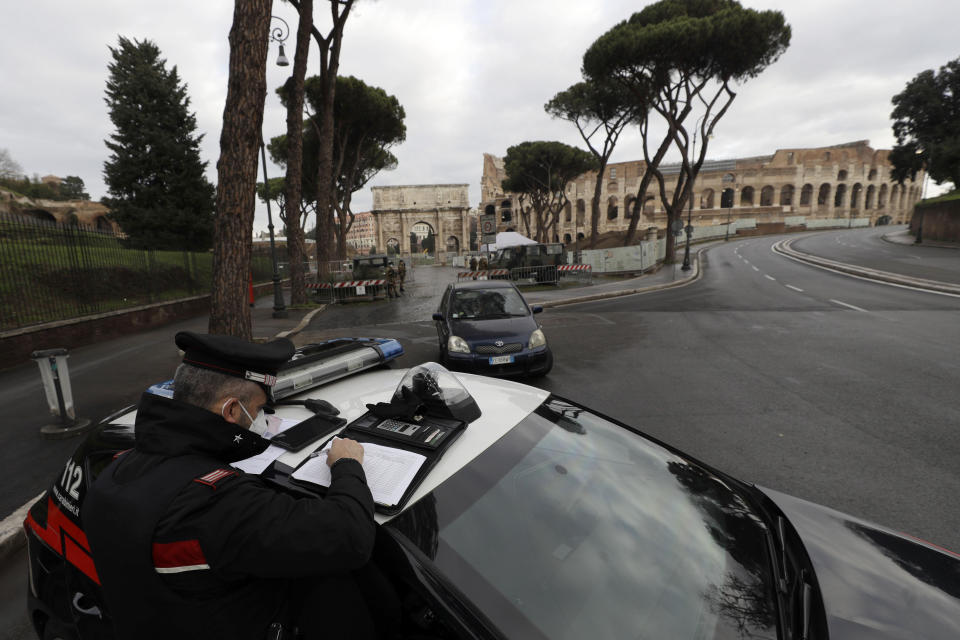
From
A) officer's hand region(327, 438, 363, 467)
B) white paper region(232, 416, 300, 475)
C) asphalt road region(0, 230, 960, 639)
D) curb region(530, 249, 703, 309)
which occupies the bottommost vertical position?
curb region(530, 249, 703, 309)

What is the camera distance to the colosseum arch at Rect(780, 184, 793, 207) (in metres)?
70.6

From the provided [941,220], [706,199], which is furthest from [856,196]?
[941,220]

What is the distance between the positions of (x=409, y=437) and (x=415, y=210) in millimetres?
65481

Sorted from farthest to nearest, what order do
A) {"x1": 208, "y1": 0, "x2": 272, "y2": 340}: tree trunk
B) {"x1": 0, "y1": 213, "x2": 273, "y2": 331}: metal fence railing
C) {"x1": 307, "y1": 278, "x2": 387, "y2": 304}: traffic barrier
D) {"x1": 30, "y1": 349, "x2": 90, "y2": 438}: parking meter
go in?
{"x1": 307, "y1": 278, "x2": 387, "y2": 304}: traffic barrier, {"x1": 0, "y1": 213, "x2": 273, "y2": 331}: metal fence railing, {"x1": 208, "y1": 0, "x2": 272, "y2": 340}: tree trunk, {"x1": 30, "y1": 349, "x2": 90, "y2": 438}: parking meter

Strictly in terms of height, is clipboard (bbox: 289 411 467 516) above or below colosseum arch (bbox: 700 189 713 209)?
below

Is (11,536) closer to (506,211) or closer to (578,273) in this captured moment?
(578,273)

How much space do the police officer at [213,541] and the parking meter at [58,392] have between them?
4.71 metres

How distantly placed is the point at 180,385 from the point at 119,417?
0.94 metres

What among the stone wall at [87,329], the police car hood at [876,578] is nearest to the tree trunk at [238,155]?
the stone wall at [87,329]

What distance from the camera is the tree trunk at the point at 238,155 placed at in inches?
261

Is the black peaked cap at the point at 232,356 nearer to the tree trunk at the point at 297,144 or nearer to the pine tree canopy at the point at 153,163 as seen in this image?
the tree trunk at the point at 297,144

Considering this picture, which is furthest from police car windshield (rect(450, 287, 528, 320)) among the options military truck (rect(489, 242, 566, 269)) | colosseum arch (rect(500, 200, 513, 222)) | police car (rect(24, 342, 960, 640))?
colosseum arch (rect(500, 200, 513, 222))

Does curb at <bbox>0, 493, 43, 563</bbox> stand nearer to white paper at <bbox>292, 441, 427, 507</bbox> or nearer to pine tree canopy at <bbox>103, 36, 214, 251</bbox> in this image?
white paper at <bbox>292, 441, 427, 507</bbox>

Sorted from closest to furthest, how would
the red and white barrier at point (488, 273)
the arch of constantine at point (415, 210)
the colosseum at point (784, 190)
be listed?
the red and white barrier at point (488, 273), the arch of constantine at point (415, 210), the colosseum at point (784, 190)
